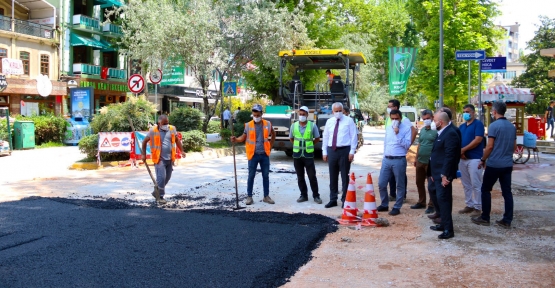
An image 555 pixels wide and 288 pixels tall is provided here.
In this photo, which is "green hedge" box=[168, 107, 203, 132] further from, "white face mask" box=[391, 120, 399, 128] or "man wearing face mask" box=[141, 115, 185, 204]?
"white face mask" box=[391, 120, 399, 128]

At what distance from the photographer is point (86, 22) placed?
33469 millimetres

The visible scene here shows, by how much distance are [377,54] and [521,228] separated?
35265 mm

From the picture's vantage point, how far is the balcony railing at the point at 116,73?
35.9 meters

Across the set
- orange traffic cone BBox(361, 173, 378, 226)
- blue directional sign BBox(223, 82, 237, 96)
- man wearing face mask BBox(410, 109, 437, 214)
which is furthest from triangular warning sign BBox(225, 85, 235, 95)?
orange traffic cone BBox(361, 173, 378, 226)

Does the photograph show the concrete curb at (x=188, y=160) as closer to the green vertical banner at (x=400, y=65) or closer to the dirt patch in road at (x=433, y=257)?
the green vertical banner at (x=400, y=65)

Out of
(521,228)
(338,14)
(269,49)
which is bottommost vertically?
(521,228)

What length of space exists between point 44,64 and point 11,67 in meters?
5.54

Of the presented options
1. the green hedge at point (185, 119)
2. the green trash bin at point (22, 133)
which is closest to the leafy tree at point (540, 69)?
the green hedge at point (185, 119)

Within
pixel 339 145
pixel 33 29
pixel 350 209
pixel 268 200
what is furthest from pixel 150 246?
pixel 33 29

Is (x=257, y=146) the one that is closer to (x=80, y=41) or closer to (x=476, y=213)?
(x=476, y=213)

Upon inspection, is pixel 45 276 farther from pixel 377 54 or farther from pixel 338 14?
pixel 377 54

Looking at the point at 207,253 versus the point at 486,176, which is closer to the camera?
the point at 207,253

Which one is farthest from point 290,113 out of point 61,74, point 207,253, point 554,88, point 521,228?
point 554,88

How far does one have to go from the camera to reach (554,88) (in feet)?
143
